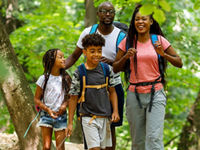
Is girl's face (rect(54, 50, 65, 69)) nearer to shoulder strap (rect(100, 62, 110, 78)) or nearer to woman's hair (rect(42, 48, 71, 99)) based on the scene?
woman's hair (rect(42, 48, 71, 99))

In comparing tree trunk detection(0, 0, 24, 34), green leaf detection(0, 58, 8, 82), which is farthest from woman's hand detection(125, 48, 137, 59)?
tree trunk detection(0, 0, 24, 34)

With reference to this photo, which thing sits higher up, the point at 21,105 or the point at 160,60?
the point at 160,60

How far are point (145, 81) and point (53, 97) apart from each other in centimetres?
151

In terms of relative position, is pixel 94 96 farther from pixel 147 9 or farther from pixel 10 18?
pixel 10 18

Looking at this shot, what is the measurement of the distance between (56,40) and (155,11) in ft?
27.7

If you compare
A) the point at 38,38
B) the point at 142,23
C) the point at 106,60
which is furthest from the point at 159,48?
the point at 38,38

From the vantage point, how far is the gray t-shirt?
4.07 metres

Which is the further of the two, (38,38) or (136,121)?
(38,38)

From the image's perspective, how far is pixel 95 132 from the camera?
4043 mm

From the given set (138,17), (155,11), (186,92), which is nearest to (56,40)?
(138,17)

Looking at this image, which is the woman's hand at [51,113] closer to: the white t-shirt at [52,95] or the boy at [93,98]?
the white t-shirt at [52,95]

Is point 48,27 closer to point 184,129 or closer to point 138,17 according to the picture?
point 184,129

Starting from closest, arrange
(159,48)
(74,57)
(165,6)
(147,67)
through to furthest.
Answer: (165,6), (159,48), (147,67), (74,57)

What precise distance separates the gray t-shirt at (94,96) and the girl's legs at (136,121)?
31cm
